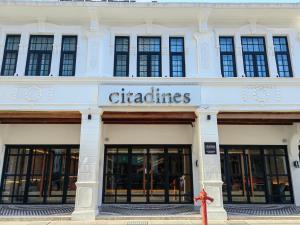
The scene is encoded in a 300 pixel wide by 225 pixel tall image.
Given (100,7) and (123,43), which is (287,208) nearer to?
(123,43)

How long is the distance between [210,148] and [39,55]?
7.74 metres

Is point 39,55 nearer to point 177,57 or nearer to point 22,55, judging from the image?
point 22,55

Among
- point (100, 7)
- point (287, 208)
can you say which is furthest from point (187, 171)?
point (100, 7)

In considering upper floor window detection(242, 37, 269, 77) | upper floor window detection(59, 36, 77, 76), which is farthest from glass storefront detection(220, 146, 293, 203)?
upper floor window detection(59, 36, 77, 76)

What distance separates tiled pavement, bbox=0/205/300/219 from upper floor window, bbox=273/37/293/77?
5407mm

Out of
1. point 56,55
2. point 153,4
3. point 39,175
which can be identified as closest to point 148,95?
point 153,4

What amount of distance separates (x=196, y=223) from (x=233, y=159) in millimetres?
4444

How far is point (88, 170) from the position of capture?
912 cm

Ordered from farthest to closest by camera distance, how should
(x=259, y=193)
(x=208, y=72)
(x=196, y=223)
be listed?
(x=259, y=193)
(x=208, y=72)
(x=196, y=223)

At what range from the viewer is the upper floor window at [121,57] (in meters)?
10.6

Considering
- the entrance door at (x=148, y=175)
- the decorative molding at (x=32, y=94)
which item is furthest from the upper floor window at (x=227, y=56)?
the decorative molding at (x=32, y=94)

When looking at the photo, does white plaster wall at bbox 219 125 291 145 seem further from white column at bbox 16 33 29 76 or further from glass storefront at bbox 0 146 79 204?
white column at bbox 16 33 29 76

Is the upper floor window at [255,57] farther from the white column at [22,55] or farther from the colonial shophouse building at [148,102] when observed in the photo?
the white column at [22,55]

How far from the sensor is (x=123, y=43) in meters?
11.0
